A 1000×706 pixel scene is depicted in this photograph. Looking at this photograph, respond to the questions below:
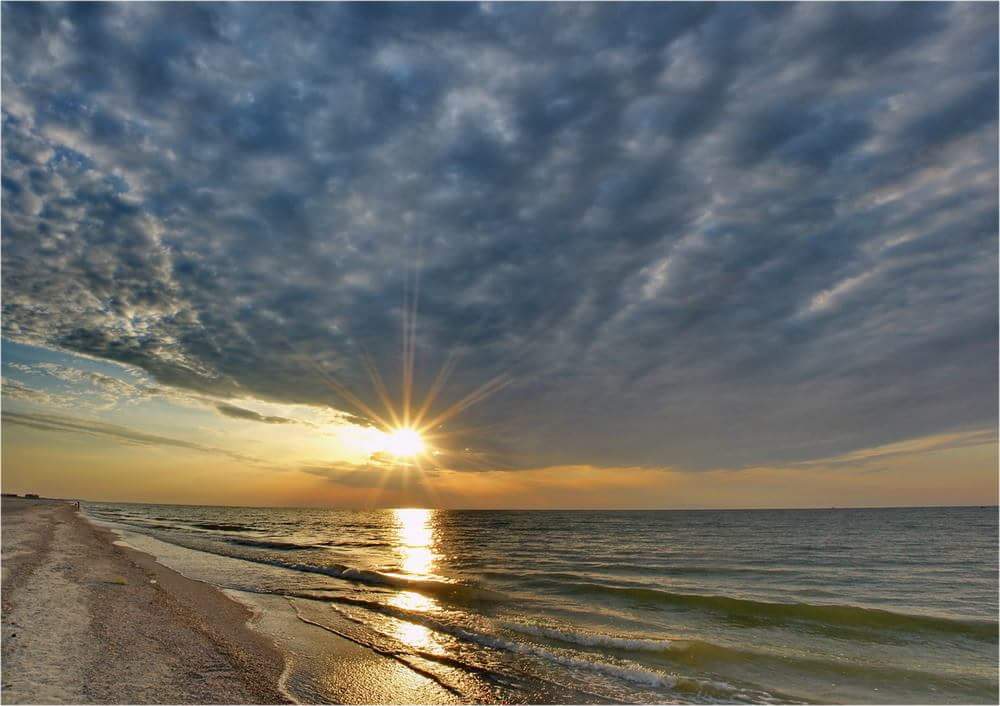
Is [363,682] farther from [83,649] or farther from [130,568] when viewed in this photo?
[130,568]

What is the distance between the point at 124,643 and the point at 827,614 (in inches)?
1116

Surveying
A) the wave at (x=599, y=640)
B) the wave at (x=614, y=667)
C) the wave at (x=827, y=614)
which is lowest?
the wave at (x=827, y=614)

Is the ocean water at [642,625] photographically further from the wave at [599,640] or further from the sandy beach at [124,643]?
the sandy beach at [124,643]

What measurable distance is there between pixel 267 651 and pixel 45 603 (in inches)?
316

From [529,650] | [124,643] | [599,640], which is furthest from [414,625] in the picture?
[124,643]

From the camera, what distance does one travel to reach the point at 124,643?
41.7 ft

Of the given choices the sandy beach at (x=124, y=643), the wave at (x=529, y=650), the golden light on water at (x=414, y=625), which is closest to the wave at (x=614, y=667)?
the wave at (x=529, y=650)

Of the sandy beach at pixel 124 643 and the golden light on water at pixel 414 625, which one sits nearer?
the sandy beach at pixel 124 643

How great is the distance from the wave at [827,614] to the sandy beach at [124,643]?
20666 millimetres

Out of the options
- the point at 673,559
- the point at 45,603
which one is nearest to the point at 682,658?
the point at 45,603

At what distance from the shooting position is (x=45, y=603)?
51.7 ft

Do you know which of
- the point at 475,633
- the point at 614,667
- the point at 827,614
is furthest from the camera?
the point at 827,614

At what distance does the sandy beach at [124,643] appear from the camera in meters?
9.73

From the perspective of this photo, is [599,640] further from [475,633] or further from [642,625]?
[475,633]
